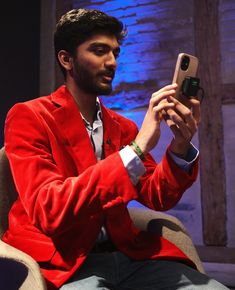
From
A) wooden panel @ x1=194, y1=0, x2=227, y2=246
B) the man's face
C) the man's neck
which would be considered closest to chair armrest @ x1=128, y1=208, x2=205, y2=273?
the man's neck

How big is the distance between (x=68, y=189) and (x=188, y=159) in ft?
1.58

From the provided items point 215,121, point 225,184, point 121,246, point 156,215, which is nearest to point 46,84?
point 215,121

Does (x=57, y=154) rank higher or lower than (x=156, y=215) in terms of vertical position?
higher

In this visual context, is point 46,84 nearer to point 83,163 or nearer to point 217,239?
point 217,239

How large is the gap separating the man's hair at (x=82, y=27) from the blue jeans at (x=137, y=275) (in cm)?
81

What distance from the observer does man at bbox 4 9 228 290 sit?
1.19m

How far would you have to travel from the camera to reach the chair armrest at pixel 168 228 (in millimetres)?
1644

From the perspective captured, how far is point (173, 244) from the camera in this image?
5.20 feet

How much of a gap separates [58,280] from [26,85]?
2.42 meters

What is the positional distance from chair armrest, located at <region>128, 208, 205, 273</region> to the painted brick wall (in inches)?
65.0

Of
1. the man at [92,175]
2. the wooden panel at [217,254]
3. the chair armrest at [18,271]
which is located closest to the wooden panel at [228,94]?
the wooden panel at [217,254]

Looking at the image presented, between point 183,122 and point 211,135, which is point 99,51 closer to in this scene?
point 183,122

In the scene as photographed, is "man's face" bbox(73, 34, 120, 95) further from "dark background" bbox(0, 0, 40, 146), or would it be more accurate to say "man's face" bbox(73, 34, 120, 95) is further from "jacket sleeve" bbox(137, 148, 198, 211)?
"dark background" bbox(0, 0, 40, 146)

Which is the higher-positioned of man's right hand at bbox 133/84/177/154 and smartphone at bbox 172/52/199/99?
smartphone at bbox 172/52/199/99
